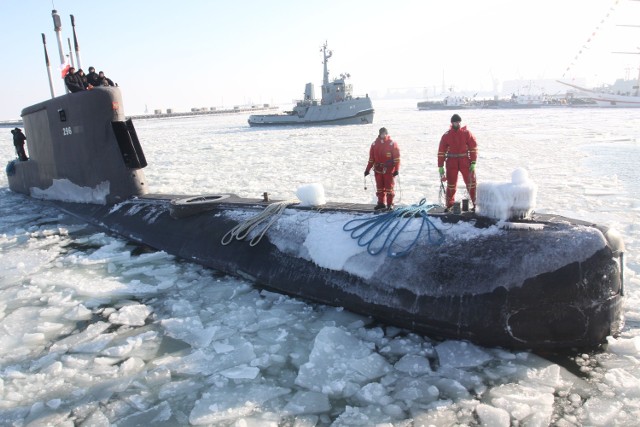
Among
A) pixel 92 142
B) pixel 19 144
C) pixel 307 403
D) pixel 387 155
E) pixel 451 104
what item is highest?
pixel 451 104

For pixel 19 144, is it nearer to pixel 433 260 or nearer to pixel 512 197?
pixel 433 260

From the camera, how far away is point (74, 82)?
34.0 ft

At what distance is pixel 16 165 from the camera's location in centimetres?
1520

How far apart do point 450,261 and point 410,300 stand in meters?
0.62

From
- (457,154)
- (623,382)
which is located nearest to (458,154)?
(457,154)

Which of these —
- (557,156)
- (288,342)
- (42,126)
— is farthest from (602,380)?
(557,156)

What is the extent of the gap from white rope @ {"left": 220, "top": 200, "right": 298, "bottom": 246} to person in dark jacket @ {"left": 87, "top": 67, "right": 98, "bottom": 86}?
5.71 m

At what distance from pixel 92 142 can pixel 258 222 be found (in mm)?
5186

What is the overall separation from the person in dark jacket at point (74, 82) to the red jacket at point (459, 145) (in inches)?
318

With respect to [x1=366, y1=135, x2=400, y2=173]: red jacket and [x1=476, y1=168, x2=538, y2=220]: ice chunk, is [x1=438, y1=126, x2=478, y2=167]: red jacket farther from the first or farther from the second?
[x1=476, y1=168, x2=538, y2=220]: ice chunk

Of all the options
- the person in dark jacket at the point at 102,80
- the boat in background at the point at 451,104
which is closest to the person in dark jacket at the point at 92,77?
the person in dark jacket at the point at 102,80

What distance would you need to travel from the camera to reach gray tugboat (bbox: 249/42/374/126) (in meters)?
49.2

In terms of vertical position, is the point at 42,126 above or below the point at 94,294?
above

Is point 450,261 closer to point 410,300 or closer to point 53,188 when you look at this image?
point 410,300
